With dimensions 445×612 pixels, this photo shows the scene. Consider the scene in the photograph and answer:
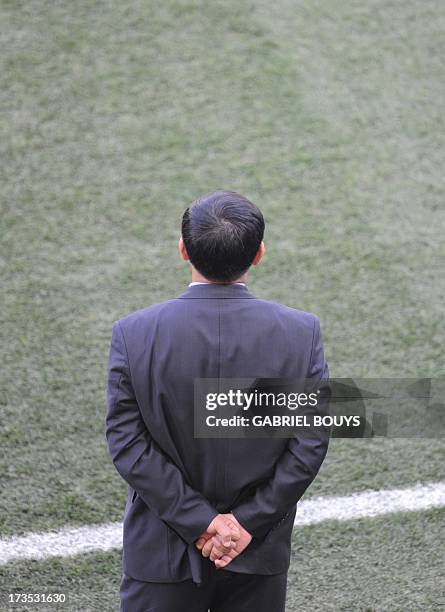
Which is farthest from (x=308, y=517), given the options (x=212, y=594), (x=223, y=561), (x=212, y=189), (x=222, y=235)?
(x=212, y=189)

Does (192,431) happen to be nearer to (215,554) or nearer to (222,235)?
(215,554)

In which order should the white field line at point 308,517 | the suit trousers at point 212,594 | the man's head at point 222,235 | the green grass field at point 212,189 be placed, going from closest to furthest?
1. the man's head at point 222,235
2. the suit trousers at point 212,594
3. the white field line at point 308,517
4. the green grass field at point 212,189

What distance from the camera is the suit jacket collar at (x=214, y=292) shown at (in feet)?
5.97

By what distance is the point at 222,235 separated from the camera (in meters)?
1.75

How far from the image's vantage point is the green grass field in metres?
3.04

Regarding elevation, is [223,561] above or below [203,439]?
below

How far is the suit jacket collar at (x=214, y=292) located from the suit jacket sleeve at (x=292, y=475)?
208 millimetres

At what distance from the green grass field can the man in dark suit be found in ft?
3.22

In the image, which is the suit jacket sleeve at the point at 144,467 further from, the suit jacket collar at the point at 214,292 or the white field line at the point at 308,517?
the white field line at the point at 308,517

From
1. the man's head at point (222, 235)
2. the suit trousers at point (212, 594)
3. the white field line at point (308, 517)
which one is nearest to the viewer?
the man's head at point (222, 235)

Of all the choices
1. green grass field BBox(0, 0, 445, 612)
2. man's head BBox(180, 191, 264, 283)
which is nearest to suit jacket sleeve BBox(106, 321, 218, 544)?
man's head BBox(180, 191, 264, 283)

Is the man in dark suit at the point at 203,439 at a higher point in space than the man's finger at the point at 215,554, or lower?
higher

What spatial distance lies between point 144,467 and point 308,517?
56.4 inches

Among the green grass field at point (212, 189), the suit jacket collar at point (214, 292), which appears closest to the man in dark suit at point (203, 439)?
the suit jacket collar at point (214, 292)
